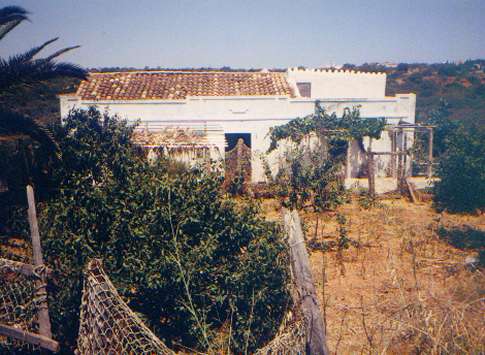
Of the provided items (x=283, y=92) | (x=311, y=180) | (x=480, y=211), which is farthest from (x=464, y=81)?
(x=311, y=180)

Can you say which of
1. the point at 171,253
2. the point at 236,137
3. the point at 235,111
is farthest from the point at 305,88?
the point at 171,253

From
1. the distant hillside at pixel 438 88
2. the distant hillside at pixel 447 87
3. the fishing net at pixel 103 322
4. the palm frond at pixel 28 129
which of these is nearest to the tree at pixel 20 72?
the palm frond at pixel 28 129

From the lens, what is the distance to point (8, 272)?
3.97m

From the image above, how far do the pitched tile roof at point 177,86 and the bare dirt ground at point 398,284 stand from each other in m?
7.67

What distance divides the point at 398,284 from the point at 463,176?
1012 centimetres

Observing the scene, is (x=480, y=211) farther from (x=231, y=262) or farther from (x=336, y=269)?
(x=231, y=262)

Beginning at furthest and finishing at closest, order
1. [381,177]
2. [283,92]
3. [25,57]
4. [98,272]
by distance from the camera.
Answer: [283,92] < [381,177] < [25,57] < [98,272]

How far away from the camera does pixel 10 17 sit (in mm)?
6598

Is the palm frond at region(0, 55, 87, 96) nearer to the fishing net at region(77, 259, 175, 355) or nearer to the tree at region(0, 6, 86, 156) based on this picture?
the tree at region(0, 6, 86, 156)

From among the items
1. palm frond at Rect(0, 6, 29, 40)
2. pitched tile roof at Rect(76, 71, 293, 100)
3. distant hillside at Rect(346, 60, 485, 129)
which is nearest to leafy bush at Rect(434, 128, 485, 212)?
pitched tile roof at Rect(76, 71, 293, 100)

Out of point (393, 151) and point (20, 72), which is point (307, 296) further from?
point (393, 151)

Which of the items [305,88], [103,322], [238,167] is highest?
[305,88]

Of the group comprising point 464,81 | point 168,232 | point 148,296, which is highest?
point 464,81

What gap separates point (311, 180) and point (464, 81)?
34135 millimetres
